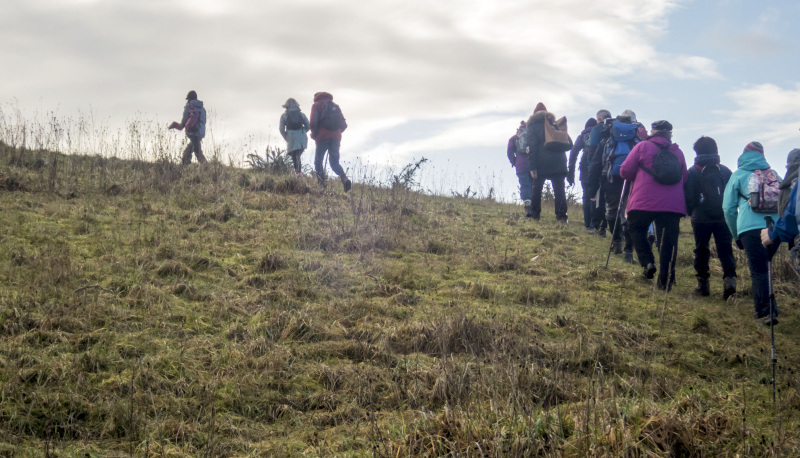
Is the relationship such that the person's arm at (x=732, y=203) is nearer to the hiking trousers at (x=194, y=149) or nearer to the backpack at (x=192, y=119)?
the hiking trousers at (x=194, y=149)

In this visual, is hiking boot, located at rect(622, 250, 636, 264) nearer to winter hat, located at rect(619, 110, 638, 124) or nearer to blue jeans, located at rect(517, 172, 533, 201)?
winter hat, located at rect(619, 110, 638, 124)

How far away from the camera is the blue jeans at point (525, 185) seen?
40.4 feet

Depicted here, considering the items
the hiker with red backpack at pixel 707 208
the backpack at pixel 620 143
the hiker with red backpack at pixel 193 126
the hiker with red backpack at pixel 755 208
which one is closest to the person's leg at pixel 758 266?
the hiker with red backpack at pixel 755 208

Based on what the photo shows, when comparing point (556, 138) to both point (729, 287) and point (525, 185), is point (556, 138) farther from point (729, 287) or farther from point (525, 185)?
point (729, 287)

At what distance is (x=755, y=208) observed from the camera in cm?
606

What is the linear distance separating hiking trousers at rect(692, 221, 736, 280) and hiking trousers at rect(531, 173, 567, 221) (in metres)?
3.76

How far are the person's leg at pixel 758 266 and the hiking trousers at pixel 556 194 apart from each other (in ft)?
16.7

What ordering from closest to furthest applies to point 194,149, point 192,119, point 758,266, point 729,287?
point 758,266 → point 729,287 → point 192,119 → point 194,149

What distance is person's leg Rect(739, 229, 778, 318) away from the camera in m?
6.18

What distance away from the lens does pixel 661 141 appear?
290 inches

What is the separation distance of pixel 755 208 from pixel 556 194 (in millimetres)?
5615

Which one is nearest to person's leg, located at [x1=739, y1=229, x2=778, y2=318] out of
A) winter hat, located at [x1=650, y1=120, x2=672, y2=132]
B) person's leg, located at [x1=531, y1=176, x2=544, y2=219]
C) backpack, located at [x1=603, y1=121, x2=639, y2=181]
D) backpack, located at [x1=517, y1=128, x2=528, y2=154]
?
winter hat, located at [x1=650, y1=120, x2=672, y2=132]

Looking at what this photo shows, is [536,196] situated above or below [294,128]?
below

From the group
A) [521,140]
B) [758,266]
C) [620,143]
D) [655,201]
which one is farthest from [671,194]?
[521,140]
